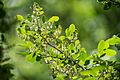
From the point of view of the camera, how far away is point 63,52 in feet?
3.77

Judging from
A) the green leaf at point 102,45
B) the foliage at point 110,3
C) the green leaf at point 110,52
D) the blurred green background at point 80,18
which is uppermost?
the blurred green background at point 80,18

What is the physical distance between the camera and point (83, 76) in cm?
110

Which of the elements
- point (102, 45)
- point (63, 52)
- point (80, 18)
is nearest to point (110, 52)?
point (102, 45)

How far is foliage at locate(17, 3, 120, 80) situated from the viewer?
3.51 ft

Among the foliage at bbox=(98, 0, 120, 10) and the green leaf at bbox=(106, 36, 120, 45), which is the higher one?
the foliage at bbox=(98, 0, 120, 10)

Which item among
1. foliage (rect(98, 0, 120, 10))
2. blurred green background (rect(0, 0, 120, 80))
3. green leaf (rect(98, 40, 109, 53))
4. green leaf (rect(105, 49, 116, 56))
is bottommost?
green leaf (rect(105, 49, 116, 56))


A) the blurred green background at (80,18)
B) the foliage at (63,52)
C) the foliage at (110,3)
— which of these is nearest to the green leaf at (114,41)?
the foliage at (63,52)

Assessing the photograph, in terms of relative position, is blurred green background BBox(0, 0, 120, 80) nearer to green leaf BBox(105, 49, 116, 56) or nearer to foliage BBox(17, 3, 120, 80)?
foliage BBox(17, 3, 120, 80)

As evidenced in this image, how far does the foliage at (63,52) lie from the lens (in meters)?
1.07

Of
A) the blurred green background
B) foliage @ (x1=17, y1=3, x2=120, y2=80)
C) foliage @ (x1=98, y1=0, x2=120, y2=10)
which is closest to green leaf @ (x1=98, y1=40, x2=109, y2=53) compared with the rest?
foliage @ (x1=17, y1=3, x2=120, y2=80)

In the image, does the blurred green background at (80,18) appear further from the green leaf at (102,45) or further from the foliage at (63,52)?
the green leaf at (102,45)

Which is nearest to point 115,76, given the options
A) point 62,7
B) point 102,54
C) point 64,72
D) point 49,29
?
point 102,54

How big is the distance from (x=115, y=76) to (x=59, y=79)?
23 cm

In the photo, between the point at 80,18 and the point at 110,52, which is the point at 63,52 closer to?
the point at 110,52
